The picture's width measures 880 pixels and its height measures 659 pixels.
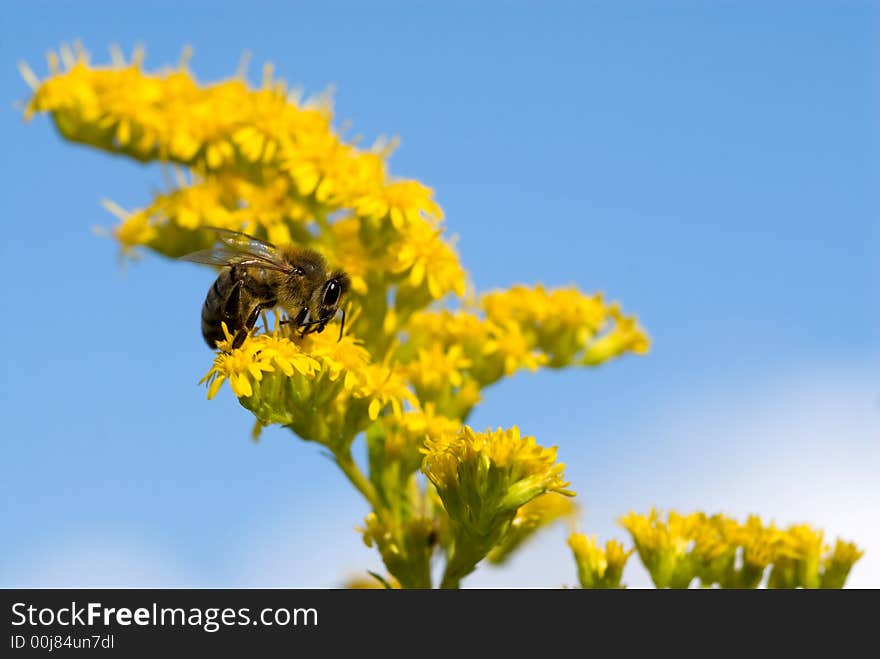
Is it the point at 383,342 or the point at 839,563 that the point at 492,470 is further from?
the point at 839,563

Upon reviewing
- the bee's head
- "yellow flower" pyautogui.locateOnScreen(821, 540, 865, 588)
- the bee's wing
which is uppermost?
the bee's wing

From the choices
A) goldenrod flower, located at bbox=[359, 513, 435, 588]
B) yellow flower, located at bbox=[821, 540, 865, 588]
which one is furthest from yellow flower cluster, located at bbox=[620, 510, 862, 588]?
goldenrod flower, located at bbox=[359, 513, 435, 588]

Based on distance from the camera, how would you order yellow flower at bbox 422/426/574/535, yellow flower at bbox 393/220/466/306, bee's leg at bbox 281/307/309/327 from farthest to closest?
yellow flower at bbox 393/220/466/306 → bee's leg at bbox 281/307/309/327 → yellow flower at bbox 422/426/574/535

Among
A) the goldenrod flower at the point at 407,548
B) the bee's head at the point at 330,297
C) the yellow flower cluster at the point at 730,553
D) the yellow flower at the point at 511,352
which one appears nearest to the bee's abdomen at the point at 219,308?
the bee's head at the point at 330,297

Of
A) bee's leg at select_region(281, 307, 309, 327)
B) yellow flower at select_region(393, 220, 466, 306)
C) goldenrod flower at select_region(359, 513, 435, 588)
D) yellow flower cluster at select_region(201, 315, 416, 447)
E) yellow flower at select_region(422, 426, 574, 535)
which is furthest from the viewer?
yellow flower at select_region(393, 220, 466, 306)

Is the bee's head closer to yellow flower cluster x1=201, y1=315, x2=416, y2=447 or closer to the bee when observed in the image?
the bee

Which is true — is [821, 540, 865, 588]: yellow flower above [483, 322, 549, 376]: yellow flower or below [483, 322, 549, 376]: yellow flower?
below

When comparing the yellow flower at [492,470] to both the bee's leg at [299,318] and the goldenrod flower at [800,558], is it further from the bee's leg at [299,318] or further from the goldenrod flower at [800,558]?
the goldenrod flower at [800,558]
